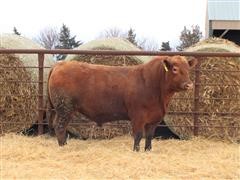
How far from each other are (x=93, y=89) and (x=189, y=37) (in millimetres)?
38280

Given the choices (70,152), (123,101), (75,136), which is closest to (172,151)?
(123,101)

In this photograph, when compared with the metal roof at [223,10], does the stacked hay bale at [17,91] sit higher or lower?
lower

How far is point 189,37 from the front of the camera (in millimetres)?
44719

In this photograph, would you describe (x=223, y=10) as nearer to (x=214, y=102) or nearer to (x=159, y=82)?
(x=214, y=102)

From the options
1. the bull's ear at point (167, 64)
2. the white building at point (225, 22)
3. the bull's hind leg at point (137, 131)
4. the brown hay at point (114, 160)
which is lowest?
the brown hay at point (114, 160)

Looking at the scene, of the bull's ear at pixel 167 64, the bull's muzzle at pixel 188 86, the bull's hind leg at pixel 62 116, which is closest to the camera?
the bull's muzzle at pixel 188 86

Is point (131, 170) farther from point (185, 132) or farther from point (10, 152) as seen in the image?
point (185, 132)

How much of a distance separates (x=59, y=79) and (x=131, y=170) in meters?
2.21

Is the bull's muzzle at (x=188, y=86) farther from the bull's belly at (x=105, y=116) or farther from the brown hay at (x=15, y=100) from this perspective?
the brown hay at (x=15, y=100)

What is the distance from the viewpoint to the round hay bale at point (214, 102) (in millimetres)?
8352

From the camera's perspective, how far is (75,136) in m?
8.58

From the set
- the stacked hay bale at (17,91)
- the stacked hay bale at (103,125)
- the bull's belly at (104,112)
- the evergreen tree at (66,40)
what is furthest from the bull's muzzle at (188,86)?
the evergreen tree at (66,40)

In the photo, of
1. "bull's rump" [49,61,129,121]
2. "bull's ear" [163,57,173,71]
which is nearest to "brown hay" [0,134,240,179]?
"bull's rump" [49,61,129,121]

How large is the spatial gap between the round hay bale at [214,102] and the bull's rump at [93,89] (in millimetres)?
1482
